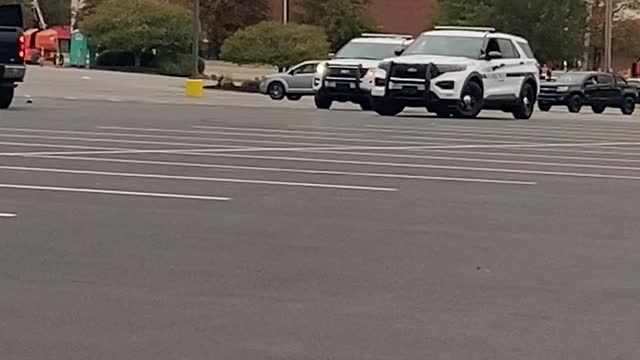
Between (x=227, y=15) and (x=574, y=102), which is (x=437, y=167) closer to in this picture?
(x=574, y=102)

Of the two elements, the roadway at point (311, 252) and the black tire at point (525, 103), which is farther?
the black tire at point (525, 103)

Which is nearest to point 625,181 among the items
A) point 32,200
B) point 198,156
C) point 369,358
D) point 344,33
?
point 198,156

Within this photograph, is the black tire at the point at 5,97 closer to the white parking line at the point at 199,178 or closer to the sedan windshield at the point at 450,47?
the sedan windshield at the point at 450,47

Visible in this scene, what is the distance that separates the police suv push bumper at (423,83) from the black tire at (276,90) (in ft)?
61.4

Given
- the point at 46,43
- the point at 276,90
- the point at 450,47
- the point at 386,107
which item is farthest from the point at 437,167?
the point at 46,43

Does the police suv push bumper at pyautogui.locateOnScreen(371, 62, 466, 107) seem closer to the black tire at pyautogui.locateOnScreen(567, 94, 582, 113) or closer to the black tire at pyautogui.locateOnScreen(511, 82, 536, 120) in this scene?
the black tire at pyautogui.locateOnScreen(511, 82, 536, 120)

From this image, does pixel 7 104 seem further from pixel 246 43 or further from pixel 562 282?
pixel 246 43

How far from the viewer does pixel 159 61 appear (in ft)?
228

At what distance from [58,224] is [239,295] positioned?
3.00m

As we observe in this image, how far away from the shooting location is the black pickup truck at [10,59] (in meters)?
26.9

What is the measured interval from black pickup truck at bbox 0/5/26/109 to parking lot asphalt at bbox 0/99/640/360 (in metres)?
7.67

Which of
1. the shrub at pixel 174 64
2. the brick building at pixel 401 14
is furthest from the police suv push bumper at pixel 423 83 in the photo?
the brick building at pixel 401 14

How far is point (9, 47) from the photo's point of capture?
27094mm

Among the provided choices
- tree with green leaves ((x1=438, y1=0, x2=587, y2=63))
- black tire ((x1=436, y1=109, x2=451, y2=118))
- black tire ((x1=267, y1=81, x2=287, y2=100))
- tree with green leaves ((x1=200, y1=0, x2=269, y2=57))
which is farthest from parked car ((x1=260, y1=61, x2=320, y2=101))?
tree with green leaves ((x1=200, y1=0, x2=269, y2=57))
